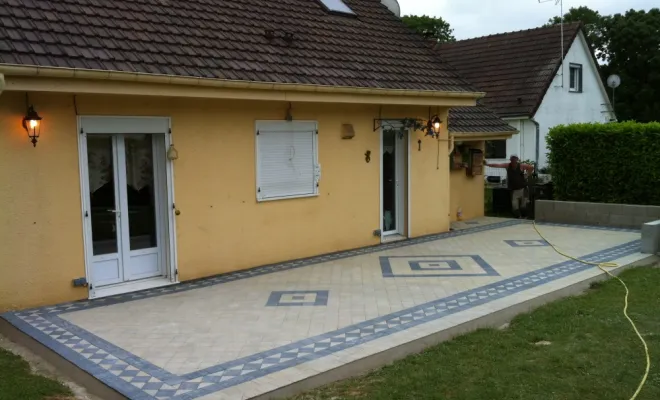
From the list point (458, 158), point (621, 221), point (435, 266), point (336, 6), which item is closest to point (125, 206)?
point (435, 266)

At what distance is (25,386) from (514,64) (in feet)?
75.0

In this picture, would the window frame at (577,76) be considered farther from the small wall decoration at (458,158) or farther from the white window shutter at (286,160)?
the white window shutter at (286,160)

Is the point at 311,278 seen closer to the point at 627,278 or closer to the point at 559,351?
the point at 559,351

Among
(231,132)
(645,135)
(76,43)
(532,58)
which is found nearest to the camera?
(76,43)

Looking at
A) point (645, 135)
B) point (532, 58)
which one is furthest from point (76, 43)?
point (532, 58)

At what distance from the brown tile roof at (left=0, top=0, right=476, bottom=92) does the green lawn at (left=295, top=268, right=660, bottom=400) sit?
5.18 meters

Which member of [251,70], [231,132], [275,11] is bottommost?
[231,132]

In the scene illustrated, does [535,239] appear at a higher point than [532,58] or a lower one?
lower

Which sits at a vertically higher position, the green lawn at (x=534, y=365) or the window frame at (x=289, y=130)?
the window frame at (x=289, y=130)

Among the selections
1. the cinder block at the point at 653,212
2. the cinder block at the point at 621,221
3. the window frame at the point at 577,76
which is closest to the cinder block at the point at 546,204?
the cinder block at the point at 621,221

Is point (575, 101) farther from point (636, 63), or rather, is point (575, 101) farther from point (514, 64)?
point (636, 63)

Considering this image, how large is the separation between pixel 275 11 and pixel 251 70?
290cm

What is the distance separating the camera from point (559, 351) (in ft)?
20.9

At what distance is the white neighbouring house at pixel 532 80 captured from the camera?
23.5 m
